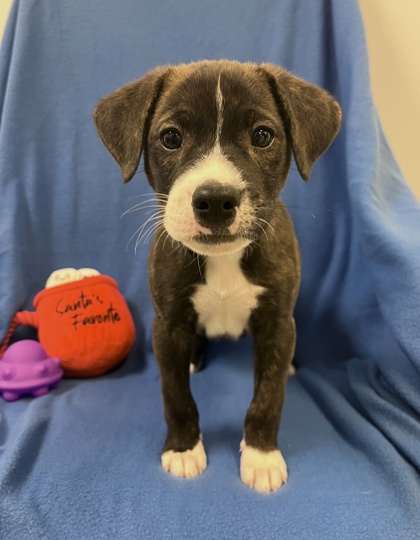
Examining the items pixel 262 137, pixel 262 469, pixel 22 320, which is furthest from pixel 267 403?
pixel 22 320

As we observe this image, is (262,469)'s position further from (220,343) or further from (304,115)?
(304,115)

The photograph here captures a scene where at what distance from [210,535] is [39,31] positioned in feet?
7.94

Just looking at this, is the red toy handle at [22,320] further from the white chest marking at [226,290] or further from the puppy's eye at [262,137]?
the puppy's eye at [262,137]

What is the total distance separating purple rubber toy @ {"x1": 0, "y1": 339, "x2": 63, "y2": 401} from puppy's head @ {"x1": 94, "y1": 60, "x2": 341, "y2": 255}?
1.04m

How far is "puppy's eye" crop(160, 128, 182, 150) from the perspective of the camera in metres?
1.55

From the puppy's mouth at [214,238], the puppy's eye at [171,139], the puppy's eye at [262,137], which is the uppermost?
the puppy's eye at [262,137]

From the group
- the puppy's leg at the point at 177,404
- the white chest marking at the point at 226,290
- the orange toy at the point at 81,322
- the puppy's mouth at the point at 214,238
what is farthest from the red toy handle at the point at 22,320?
the puppy's mouth at the point at 214,238

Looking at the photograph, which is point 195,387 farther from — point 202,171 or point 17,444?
point 202,171

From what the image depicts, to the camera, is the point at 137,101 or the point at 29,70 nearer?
the point at 137,101

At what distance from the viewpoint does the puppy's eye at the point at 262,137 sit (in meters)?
1.54

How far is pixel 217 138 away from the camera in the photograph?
57.8 inches

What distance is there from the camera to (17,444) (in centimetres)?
170

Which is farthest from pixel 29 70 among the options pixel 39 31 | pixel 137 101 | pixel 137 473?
pixel 137 473

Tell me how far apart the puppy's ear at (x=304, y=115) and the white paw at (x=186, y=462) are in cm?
104
